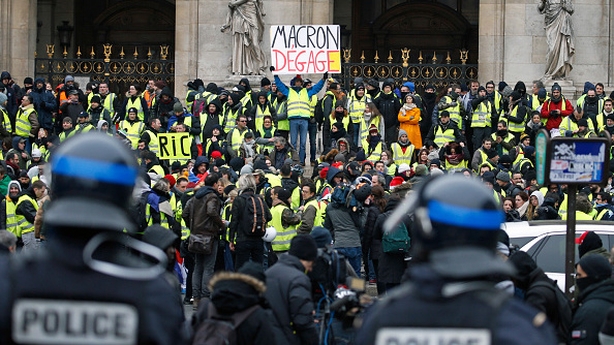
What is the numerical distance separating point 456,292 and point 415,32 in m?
30.6

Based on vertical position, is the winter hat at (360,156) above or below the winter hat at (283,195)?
above

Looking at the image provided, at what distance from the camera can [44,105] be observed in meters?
22.9

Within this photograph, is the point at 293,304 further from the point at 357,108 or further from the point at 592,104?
the point at 592,104

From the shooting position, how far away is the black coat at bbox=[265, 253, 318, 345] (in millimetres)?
8500

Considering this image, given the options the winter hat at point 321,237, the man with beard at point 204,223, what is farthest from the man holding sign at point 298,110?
the winter hat at point 321,237

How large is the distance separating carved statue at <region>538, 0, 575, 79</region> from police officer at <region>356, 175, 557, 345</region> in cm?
2360

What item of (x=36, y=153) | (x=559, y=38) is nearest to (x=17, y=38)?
(x=36, y=153)

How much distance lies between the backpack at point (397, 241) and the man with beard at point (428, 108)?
29.8 feet

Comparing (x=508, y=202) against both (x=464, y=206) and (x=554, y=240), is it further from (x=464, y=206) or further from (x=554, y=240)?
(x=464, y=206)

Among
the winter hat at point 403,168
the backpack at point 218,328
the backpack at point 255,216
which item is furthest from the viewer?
the winter hat at point 403,168

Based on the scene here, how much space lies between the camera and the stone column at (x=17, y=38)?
27.7 m

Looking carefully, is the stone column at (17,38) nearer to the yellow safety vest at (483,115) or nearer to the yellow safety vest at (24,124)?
the yellow safety vest at (24,124)

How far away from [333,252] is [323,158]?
1100cm

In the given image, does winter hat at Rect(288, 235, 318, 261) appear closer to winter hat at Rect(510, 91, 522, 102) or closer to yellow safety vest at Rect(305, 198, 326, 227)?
yellow safety vest at Rect(305, 198, 326, 227)
